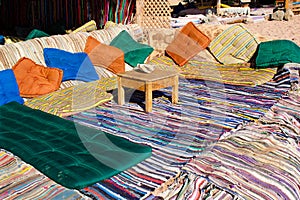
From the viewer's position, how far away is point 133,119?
4320 millimetres

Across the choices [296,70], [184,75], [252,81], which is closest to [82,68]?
[184,75]

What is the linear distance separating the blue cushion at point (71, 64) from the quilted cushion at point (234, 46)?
2.44 metres

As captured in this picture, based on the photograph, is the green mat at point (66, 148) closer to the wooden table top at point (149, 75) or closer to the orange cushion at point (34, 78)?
the orange cushion at point (34, 78)

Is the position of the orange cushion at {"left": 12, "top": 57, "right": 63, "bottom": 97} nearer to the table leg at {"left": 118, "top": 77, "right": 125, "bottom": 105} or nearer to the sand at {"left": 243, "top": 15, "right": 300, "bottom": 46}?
the table leg at {"left": 118, "top": 77, "right": 125, "bottom": 105}

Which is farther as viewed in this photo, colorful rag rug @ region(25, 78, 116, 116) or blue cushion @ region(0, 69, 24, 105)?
blue cushion @ region(0, 69, 24, 105)

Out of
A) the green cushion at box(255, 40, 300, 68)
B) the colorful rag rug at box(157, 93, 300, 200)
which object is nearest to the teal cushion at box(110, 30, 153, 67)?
the green cushion at box(255, 40, 300, 68)

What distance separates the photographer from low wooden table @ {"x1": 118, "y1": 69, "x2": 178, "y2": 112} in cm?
435

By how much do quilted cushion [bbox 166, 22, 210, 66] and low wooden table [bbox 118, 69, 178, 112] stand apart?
217 centimetres

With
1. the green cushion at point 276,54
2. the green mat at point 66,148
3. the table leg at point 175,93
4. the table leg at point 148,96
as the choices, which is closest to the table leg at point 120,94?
the table leg at point 148,96

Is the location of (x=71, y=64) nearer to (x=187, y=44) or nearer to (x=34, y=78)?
(x=34, y=78)

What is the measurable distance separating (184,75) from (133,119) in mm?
2230

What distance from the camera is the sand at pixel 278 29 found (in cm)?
1002

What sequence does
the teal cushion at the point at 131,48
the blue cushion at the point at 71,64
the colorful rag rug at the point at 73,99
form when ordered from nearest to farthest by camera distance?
1. the colorful rag rug at the point at 73,99
2. the blue cushion at the point at 71,64
3. the teal cushion at the point at 131,48

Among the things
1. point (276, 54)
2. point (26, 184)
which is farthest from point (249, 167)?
point (276, 54)
